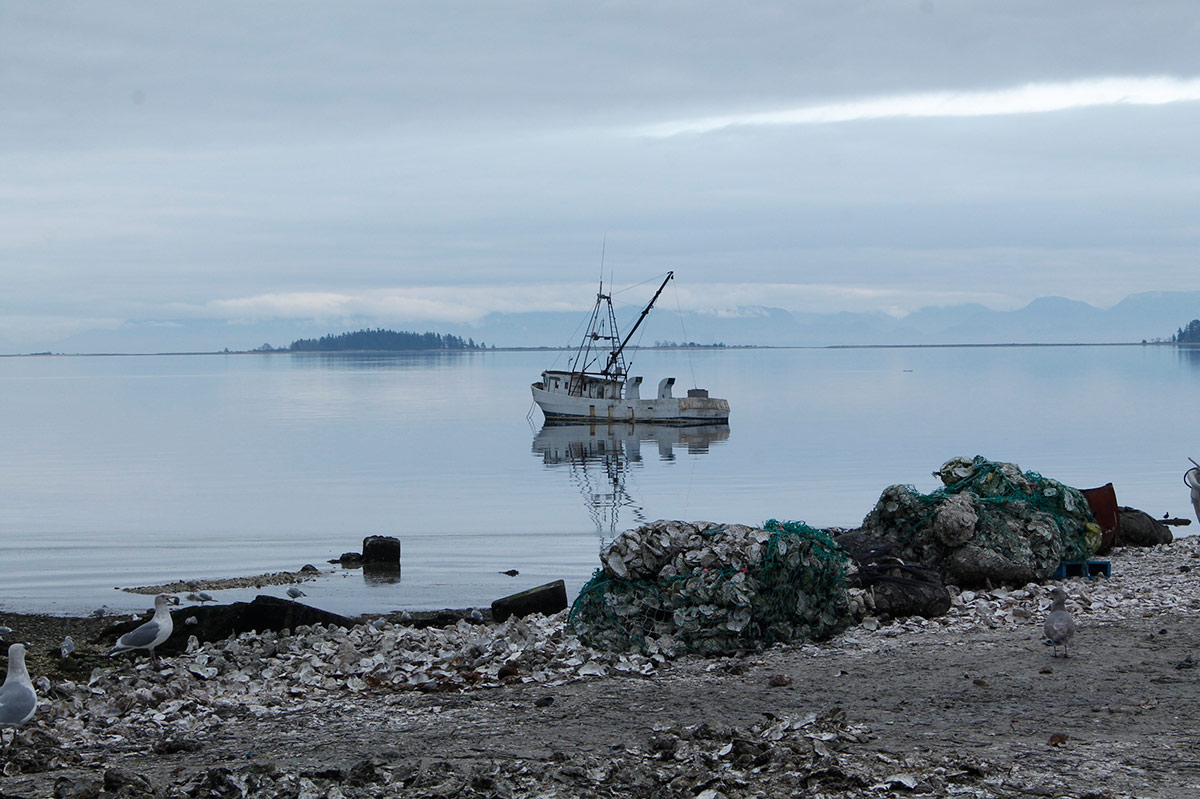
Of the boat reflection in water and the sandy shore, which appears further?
the boat reflection in water

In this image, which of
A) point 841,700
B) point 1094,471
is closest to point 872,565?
point 841,700

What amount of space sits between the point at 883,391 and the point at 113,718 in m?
102

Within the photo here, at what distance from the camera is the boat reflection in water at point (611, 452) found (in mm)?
32375

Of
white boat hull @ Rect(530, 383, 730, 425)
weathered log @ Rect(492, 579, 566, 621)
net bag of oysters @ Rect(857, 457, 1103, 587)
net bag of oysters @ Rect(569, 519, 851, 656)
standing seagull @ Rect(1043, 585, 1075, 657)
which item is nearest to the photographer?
standing seagull @ Rect(1043, 585, 1075, 657)

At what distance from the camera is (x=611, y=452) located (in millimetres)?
53594

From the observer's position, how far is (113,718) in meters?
10.2

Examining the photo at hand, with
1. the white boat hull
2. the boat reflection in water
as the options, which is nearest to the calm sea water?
the boat reflection in water

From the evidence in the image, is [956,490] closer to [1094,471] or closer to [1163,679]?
[1163,679]

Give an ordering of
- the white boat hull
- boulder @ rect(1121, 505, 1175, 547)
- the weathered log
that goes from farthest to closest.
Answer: the white boat hull
boulder @ rect(1121, 505, 1175, 547)
the weathered log

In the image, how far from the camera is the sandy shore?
25.5 feet

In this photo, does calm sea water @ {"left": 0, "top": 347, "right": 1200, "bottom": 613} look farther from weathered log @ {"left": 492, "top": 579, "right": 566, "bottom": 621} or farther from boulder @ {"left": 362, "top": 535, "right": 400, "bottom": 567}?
weathered log @ {"left": 492, "top": 579, "right": 566, "bottom": 621}

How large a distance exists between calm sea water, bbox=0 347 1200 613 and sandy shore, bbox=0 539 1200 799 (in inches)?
263

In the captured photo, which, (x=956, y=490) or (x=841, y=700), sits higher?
(x=956, y=490)

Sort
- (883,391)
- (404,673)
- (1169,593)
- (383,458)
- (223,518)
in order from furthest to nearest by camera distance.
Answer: (883,391) → (383,458) → (223,518) → (1169,593) → (404,673)
